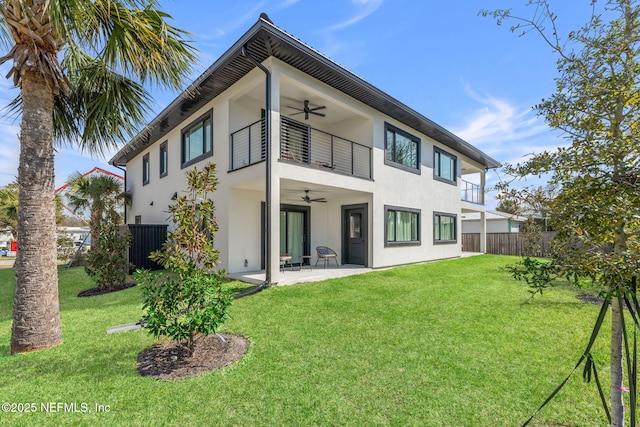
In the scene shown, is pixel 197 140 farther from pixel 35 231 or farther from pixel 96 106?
pixel 35 231

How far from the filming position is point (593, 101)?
2008 millimetres

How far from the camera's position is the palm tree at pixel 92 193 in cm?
1430

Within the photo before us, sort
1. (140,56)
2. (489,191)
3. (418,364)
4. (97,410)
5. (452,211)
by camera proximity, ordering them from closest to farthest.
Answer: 1. (489,191)
2. (97,410)
3. (418,364)
4. (140,56)
5. (452,211)

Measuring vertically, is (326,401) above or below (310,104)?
below

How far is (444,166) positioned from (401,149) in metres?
4.43

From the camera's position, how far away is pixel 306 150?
36.4 feet

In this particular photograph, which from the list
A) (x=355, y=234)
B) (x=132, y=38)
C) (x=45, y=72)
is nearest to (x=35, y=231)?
(x=45, y=72)

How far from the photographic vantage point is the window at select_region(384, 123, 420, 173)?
1194cm

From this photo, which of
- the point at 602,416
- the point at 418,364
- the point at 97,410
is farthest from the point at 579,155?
the point at 97,410

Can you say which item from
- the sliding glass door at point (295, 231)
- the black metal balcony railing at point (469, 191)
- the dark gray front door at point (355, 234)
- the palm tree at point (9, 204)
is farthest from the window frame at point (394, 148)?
the palm tree at point (9, 204)

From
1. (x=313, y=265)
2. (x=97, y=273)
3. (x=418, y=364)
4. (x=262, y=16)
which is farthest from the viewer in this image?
(x=313, y=265)

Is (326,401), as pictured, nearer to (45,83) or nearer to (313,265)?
(45,83)

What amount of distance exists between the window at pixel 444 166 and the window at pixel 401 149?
1896 millimetres

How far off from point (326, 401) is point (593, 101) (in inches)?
130
